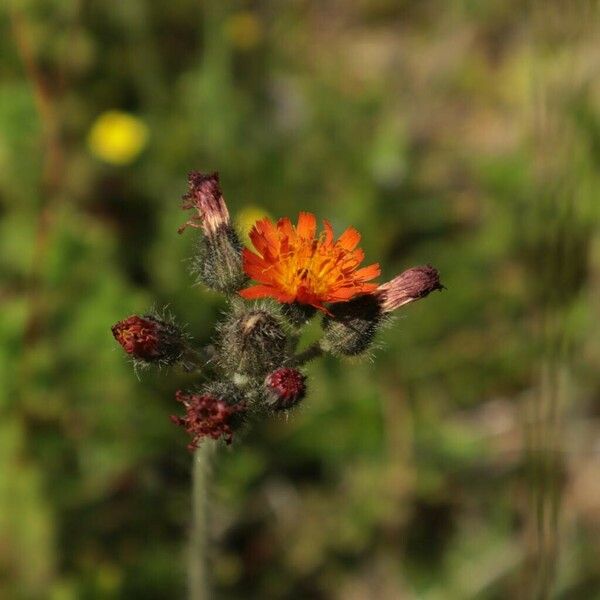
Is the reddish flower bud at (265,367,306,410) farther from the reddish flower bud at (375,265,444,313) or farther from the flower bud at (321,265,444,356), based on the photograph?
the reddish flower bud at (375,265,444,313)

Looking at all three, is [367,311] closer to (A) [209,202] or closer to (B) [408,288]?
(B) [408,288]

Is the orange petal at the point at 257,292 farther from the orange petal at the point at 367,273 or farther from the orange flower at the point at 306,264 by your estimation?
the orange petal at the point at 367,273

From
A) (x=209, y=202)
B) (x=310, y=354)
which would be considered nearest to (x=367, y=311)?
(x=310, y=354)

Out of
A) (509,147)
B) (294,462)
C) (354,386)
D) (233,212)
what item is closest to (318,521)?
(294,462)

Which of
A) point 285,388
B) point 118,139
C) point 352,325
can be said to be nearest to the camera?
point 285,388

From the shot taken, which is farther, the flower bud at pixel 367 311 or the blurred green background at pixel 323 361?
the blurred green background at pixel 323 361

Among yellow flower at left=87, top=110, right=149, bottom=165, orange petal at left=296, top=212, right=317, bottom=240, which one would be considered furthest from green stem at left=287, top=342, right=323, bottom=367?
yellow flower at left=87, top=110, right=149, bottom=165

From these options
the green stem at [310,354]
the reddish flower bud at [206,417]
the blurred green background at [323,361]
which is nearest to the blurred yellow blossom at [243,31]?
the blurred green background at [323,361]
